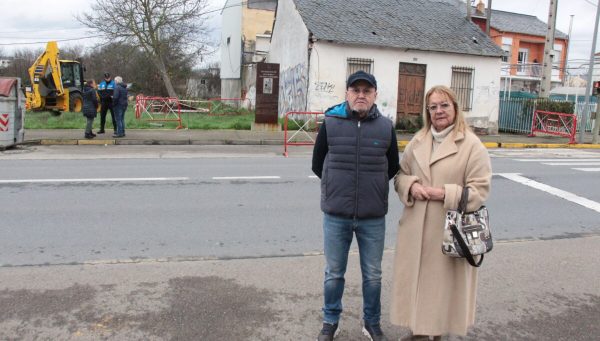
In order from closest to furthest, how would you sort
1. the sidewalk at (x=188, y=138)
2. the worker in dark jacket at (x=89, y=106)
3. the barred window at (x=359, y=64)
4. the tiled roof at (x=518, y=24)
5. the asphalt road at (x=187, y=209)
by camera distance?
the asphalt road at (x=187, y=209) < the sidewalk at (x=188, y=138) < the worker in dark jacket at (x=89, y=106) < the barred window at (x=359, y=64) < the tiled roof at (x=518, y=24)

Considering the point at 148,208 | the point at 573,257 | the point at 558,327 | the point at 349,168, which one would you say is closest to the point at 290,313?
the point at 349,168

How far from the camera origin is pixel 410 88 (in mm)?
21656

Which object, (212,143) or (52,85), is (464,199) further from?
(52,85)

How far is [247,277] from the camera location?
4699mm

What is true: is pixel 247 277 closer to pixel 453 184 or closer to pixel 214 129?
pixel 453 184

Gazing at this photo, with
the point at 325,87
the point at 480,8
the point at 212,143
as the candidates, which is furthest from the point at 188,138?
the point at 480,8

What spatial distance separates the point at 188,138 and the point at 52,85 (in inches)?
377

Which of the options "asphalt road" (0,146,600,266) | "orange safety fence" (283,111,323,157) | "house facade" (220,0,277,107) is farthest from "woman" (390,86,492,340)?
"house facade" (220,0,277,107)

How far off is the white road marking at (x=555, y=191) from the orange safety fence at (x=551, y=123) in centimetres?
1176

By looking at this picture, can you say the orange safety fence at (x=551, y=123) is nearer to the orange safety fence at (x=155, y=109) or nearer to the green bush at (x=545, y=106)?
the green bush at (x=545, y=106)

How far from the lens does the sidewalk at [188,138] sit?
15227mm

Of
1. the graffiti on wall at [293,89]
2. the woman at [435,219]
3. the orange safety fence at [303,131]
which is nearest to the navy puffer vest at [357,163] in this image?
the woman at [435,219]

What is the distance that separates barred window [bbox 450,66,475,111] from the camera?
22344 millimetres

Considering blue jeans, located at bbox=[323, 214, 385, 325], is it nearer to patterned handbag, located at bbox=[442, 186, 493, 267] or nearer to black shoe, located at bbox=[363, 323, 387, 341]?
black shoe, located at bbox=[363, 323, 387, 341]
